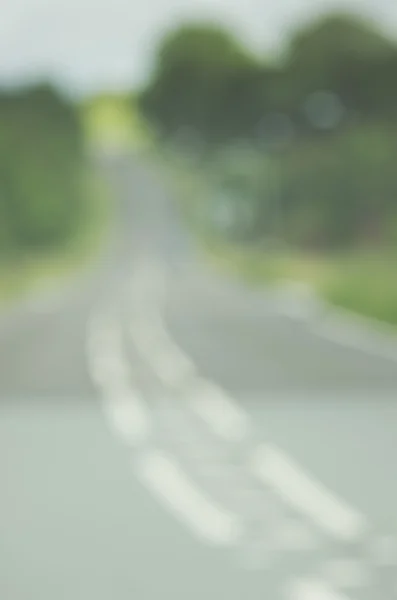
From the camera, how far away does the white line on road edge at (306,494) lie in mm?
2258

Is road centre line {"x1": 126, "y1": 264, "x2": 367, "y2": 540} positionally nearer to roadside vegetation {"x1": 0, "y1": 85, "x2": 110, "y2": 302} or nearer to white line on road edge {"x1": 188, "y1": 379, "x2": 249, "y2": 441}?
white line on road edge {"x1": 188, "y1": 379, "x2": 249, "y2": 441}

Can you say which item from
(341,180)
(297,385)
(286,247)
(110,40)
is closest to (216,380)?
(297,385)

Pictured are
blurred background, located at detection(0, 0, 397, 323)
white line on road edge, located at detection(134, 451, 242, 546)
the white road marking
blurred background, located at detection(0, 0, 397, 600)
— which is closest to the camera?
white line on road edge, located at detection(134, 451, 242, 546)

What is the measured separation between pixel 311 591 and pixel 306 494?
0.99 ft

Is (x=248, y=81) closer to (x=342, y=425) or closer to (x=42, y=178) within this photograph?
(x=42, y=178)

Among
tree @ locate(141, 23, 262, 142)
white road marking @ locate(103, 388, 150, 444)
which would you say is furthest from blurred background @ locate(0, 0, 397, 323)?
white road marking @ locate(103, 388, 150, 444)

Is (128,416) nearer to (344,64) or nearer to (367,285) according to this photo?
(367,285)

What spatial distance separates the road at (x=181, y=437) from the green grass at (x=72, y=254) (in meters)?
0.04

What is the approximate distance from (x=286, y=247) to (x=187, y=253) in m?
0.24

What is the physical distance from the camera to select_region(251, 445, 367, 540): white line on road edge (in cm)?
226

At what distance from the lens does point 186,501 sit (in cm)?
236

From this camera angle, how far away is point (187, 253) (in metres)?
3.03

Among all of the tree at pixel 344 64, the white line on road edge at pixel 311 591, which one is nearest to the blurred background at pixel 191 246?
the tree at pixel 344 64

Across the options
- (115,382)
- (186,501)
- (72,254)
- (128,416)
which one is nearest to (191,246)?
(72,254)
